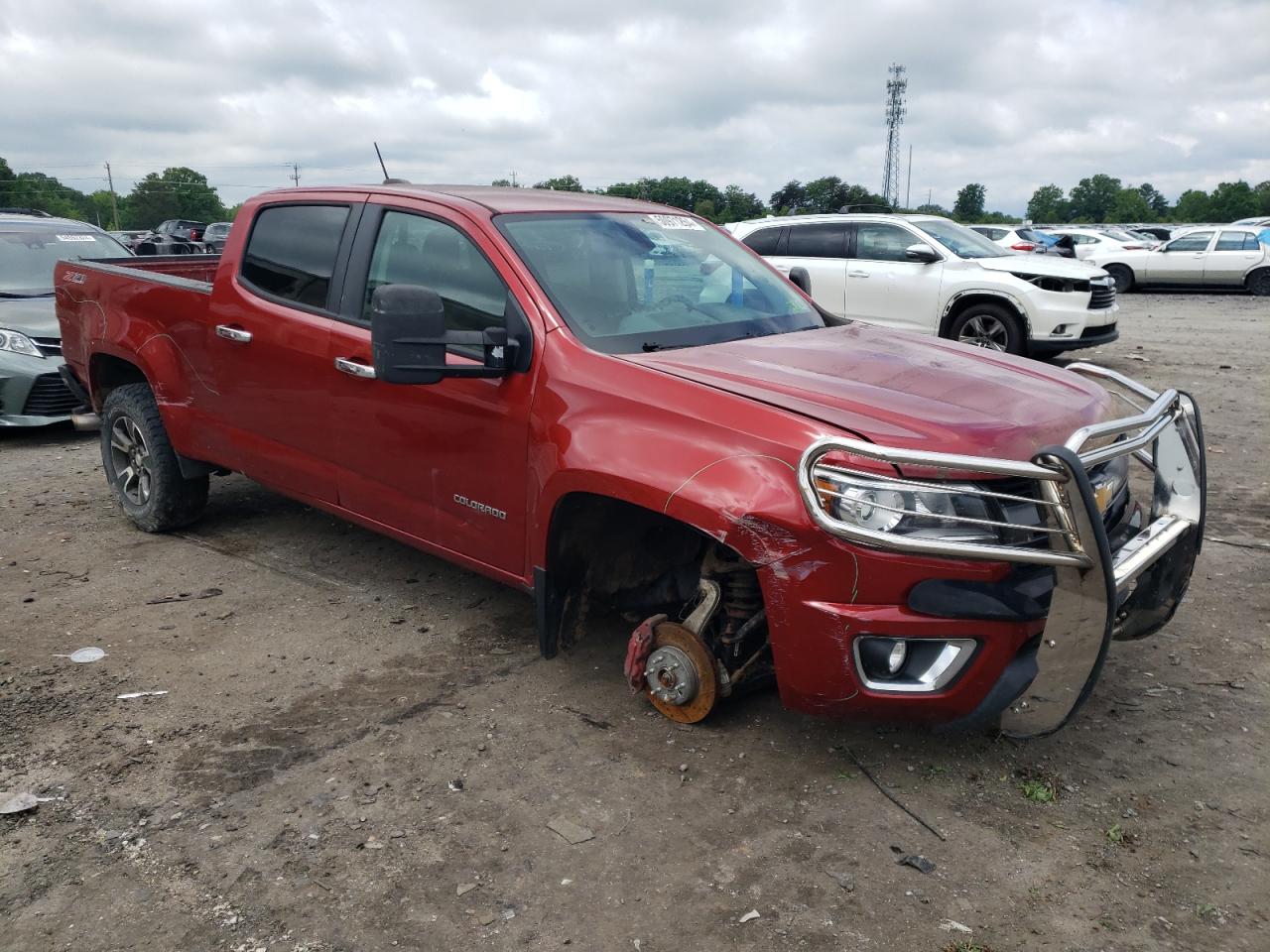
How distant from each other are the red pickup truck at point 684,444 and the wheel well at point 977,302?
679 cm

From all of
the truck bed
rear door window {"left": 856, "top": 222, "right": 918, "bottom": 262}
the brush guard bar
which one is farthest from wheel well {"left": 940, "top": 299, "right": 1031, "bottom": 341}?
the brush guard bar

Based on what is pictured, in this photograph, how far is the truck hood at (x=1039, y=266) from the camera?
1081 cm

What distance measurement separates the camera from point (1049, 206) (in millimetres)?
97500

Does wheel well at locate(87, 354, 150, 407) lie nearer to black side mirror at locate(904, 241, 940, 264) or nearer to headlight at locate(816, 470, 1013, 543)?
headlight at locate(816, 470, 1013, 543)

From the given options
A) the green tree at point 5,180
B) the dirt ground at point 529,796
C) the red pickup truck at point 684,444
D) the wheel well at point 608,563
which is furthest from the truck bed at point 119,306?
the green tree at point 5,180

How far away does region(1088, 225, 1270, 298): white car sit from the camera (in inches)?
902

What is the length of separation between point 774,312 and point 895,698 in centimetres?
188

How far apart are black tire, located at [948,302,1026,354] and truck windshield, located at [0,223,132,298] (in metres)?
7.77

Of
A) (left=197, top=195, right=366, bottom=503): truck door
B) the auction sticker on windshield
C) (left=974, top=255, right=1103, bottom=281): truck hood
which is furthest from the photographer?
(left=974, top=255, right=1103, bottom=281): truck hood

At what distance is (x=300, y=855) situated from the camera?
2.92m

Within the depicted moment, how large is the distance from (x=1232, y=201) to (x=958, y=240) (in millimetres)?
76192

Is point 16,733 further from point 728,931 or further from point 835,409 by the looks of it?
point 835,409

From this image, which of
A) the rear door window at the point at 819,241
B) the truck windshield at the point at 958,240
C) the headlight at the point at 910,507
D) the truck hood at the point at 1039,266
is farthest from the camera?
the rear door window at the point at 819,241

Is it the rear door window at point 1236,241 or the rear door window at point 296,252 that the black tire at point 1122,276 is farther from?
the rear door window at point 296,252
